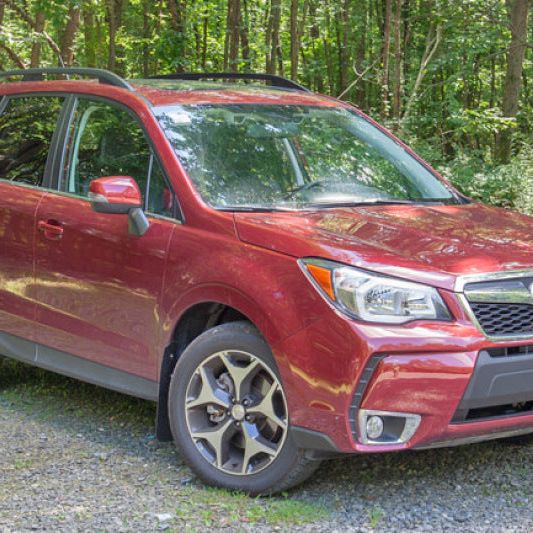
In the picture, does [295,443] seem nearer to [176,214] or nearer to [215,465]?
[215,465]

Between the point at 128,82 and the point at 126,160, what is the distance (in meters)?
0.60

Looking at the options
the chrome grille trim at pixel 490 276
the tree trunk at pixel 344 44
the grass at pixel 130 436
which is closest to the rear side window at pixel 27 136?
the grass at pixel 130 436

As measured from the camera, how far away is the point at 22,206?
18.5 ft

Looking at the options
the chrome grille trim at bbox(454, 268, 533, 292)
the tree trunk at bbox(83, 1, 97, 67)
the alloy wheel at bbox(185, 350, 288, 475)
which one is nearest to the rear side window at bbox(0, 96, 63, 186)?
the alloy wheel at bbox(185, 350, 288, 475)

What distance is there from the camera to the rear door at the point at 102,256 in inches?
190

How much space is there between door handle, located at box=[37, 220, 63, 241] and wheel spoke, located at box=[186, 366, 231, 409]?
130cm

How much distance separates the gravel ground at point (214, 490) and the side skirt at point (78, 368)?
351 millimetres

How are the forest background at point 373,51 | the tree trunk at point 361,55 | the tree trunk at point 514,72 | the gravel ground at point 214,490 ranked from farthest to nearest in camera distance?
the tree trunk at point 361,55, the tree trunk at point 514,72, the forest background at point 373,51, the gravel ground at point 214,490

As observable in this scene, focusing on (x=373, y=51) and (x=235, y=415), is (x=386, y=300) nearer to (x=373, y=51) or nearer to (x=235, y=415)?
(x=235, y=415)

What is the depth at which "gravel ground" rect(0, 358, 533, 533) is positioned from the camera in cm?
412

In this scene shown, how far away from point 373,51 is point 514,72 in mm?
10812

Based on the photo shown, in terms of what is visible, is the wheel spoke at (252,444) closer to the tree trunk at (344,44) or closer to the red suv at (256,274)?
the red suv at (256,274)

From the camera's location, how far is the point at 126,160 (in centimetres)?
521

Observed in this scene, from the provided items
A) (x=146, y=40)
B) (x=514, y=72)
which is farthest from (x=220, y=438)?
(x=146, y=40)
